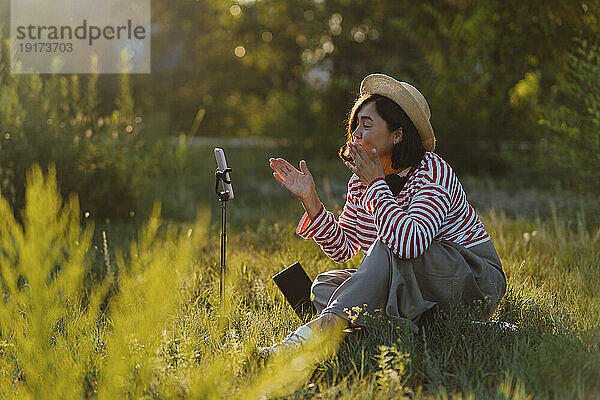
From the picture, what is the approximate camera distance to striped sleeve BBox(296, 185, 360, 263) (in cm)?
305

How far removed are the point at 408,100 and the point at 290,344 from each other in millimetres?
1080

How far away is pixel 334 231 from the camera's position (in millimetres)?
3094

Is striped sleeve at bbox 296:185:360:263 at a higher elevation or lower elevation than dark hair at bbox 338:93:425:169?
lower

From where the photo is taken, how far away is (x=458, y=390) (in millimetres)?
2393

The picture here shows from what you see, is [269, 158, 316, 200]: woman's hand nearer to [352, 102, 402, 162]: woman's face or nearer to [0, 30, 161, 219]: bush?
[352, 102, 402, 162]: woman's face

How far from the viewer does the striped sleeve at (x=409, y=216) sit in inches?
105

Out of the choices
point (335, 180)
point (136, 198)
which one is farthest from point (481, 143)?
point (136, 198)

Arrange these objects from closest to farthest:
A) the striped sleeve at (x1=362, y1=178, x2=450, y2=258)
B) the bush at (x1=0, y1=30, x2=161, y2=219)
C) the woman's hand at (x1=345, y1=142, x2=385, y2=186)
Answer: the striped sleeve at (x1=362, y1=178, x2=450, y2=258) → the woman's hand at (x1=345, y1=142, x2=385, y2=186) → the bush at (x1=0, y1=30, x2=161, y2=219)

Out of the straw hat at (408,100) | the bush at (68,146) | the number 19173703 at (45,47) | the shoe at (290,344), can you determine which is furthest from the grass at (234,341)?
the number 19173703 at (45,47)

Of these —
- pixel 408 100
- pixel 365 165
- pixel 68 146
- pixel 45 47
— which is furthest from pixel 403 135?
pixel 45 47

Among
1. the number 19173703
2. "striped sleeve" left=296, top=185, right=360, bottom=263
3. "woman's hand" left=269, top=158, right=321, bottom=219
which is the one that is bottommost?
"striped sleeve" left=296, top=185, right=360, bottom=263

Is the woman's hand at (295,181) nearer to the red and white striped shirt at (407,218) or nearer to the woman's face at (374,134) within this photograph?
the red and white striped shirt at (407,218)

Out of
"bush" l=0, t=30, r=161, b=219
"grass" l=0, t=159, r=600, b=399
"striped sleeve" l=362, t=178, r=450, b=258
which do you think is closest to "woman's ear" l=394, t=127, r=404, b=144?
"striped sleeve" l=362, t=178, r=450, b=258

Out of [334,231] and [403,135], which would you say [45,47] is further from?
[403,135]
